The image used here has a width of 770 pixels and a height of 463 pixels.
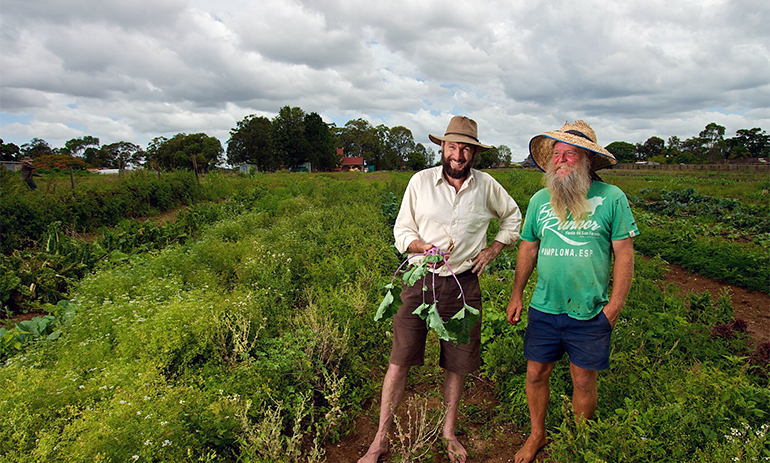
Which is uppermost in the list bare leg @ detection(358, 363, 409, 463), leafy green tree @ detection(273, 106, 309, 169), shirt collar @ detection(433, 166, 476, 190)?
leafy green tree @ detection(273, 106, 309, 169)

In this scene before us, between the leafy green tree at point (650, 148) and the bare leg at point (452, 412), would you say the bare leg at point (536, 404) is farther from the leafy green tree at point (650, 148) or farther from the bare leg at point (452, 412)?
the leafy green tree at point (650, 148)

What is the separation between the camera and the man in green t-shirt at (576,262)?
232 cm

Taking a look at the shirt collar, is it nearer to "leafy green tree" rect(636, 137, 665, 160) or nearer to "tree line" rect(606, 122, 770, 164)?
"tree line" rect(606, 122, 770, 164)

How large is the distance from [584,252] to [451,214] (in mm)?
807

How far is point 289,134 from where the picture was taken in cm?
5509

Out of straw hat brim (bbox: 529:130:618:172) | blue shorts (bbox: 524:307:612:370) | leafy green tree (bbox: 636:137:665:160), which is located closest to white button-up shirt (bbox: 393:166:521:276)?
straw hat brim (bbox: 529:130:618:172)

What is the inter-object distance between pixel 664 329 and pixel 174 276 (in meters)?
5.60

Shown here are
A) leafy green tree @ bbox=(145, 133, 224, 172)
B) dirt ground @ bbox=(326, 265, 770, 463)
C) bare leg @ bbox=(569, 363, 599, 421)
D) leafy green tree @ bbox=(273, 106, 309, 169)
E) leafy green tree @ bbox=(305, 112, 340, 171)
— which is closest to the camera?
bare leg @ bbox=(569, 363, 599, 421)

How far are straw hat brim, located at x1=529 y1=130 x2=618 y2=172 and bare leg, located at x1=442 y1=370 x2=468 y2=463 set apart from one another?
1.62m

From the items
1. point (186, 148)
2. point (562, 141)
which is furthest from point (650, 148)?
point (562, 141)

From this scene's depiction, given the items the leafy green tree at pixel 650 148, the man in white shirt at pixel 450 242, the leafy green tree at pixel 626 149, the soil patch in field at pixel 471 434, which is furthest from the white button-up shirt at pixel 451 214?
the leafy green tree at pixel 650 148

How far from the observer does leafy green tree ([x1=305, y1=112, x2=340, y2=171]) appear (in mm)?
56875

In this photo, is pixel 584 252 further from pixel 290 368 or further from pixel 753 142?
pixel 753 142

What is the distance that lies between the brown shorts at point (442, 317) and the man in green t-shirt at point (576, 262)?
343 mm
